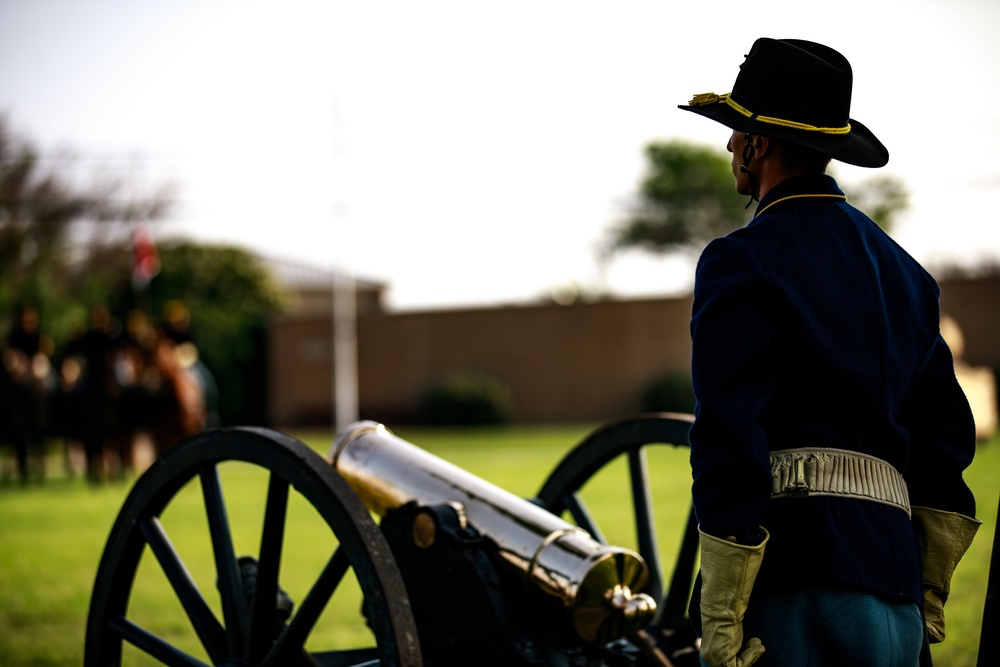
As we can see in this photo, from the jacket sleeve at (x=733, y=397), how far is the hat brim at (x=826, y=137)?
252 mm

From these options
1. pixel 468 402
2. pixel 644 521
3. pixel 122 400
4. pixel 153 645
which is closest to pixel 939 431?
pixel 644 521

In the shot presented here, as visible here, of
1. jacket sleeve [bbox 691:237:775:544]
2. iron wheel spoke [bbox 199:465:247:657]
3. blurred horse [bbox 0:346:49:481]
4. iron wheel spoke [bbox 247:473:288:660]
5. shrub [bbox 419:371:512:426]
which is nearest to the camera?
jacket sleeve [bbox 691:237:775:544]

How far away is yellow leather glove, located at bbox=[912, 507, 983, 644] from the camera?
230 centimetres

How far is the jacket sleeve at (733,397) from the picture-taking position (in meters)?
1.96

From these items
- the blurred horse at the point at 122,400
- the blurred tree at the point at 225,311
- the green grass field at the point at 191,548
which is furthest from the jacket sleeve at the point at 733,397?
the blurred tree at the point at 225,311

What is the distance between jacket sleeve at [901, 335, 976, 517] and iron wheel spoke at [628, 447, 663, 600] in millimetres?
1305

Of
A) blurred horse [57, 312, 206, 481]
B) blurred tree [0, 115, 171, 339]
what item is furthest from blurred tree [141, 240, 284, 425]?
blurred horse [57, 312, 206, 481]

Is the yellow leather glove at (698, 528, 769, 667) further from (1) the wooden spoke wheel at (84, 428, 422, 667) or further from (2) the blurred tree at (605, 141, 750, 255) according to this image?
(2) the blurred tree at (605, 141, 750, 255)

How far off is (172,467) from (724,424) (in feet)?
5.16

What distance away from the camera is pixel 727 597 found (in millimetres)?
2002

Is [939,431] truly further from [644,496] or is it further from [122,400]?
[122,400]

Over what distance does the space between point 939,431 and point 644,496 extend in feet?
4.81

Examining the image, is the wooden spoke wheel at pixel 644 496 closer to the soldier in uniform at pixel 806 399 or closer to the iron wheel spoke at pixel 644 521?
the iron wheel spoke at pixel 644 521

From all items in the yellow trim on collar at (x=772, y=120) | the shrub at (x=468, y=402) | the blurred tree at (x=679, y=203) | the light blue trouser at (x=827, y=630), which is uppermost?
the blurred tree at (x=679, y=203)
